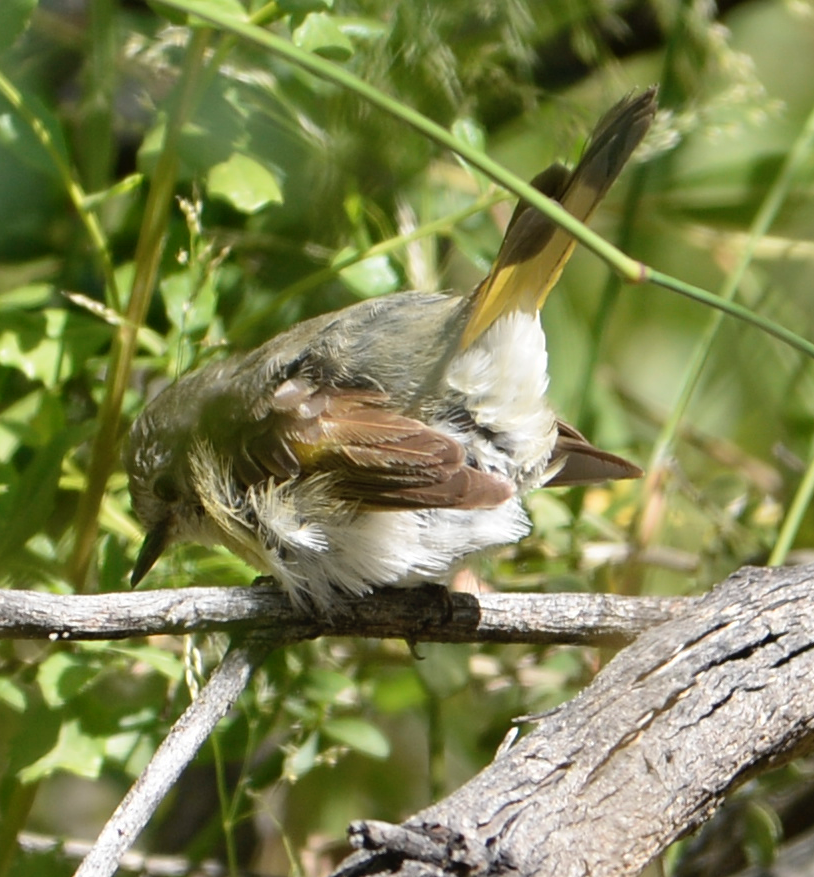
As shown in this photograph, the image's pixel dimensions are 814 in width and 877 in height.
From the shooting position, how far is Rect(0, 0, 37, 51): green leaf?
198cm

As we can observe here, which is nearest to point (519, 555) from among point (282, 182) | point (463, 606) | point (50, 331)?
point (463, 606)

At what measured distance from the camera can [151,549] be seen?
271cm

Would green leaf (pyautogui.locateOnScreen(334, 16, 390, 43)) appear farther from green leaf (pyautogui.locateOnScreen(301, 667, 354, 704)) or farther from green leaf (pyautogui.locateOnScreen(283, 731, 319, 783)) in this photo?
green leaf (pyautogui.locateOnScreen(283, 731, 319, 783))

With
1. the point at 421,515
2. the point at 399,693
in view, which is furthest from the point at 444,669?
the point at 421,515

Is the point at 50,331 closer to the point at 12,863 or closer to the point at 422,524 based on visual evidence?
the point at 422,524

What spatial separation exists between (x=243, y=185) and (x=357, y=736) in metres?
1.29

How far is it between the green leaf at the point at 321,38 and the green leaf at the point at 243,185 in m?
0.40

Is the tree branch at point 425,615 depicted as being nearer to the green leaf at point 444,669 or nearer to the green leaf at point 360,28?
the green leaf at point 444,669

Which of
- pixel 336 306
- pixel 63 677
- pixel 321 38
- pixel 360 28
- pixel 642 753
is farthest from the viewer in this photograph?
pixel 336 306

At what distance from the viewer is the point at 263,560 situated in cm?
253

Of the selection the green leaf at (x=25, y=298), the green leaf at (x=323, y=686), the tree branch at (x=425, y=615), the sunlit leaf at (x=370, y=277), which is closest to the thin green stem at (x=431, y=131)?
the tree branch at (x=425, y=615)

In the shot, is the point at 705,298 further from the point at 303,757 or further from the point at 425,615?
the point at 303,757

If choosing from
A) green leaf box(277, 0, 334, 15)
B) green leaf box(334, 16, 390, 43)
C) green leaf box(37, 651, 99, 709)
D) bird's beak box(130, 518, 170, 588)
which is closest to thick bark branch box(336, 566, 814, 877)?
green leaf box(37, 651, 99, 709)

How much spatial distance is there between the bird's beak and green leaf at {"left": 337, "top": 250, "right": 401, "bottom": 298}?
74 centimetres
